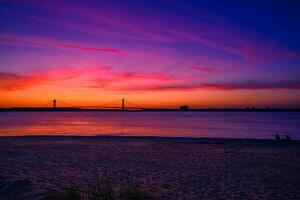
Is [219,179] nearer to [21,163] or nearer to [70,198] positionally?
[70,198]

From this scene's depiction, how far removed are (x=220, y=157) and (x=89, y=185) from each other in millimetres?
9304

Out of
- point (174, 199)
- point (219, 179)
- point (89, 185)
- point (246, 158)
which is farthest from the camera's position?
point (246, 158)

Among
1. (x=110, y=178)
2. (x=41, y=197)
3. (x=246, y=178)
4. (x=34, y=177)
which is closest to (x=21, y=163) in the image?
(x=34, y=177)

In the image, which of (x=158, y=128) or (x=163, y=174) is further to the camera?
(x=158, y=128)

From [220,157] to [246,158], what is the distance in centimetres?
144

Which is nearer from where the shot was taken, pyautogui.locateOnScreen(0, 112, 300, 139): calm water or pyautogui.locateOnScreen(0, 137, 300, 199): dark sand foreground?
pyautogui.locateOnScreen(0, 137, 300, 199): dark sand foreground

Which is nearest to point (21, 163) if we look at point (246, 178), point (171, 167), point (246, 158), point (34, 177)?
point (34, 177)

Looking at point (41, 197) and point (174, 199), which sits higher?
point (41, 197)

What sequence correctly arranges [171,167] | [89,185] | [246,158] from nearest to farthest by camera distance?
[89,185] → [171,167] → [246,158]

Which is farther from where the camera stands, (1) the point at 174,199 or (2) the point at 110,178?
(2) the point at 110,178

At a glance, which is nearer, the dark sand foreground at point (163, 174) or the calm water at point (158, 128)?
the dark sand foreground at point (163, 174)

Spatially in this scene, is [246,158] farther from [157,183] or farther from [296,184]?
[157,183]

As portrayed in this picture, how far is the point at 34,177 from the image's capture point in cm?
1175

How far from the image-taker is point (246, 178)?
1199 cm
